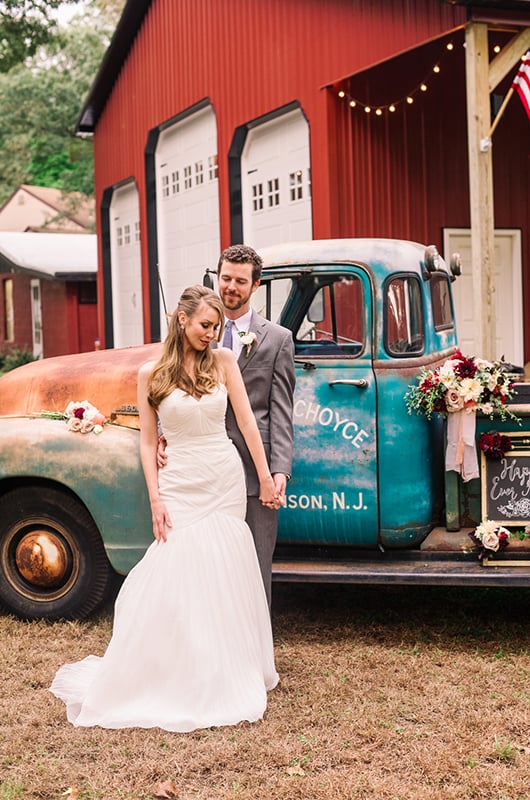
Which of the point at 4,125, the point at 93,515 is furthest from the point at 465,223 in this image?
the point at 4,125

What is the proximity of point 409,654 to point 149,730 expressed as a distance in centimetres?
152

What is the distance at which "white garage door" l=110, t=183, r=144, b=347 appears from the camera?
18.2 metres

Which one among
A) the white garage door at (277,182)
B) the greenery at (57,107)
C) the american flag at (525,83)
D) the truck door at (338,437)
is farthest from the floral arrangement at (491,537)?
the greenery at (57,107)

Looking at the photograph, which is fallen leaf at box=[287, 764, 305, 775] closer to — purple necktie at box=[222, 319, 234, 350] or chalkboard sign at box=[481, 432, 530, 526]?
chalkboard sign at box=[481, 432, 530, 526]

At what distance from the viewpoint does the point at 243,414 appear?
4.46 m

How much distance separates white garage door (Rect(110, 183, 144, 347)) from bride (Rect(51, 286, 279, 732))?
1359 centimetres

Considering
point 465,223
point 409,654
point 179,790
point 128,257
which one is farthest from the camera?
point 128,257

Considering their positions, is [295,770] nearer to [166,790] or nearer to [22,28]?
[166,790]

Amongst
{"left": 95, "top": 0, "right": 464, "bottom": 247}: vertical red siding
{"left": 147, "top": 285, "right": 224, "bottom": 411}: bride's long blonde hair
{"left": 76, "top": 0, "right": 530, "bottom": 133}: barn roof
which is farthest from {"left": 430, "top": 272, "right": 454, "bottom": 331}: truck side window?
{"left": 76, "top": 0, "right": 530, "bottom": 133}: barn roof

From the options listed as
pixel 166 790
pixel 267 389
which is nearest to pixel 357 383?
pixel 267 389

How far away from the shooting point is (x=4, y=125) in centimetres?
3519

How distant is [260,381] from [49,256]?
877 inches

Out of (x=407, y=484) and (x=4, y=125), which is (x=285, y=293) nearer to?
(x=407, y=484)

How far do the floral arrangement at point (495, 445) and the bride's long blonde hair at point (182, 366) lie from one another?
149 cm
